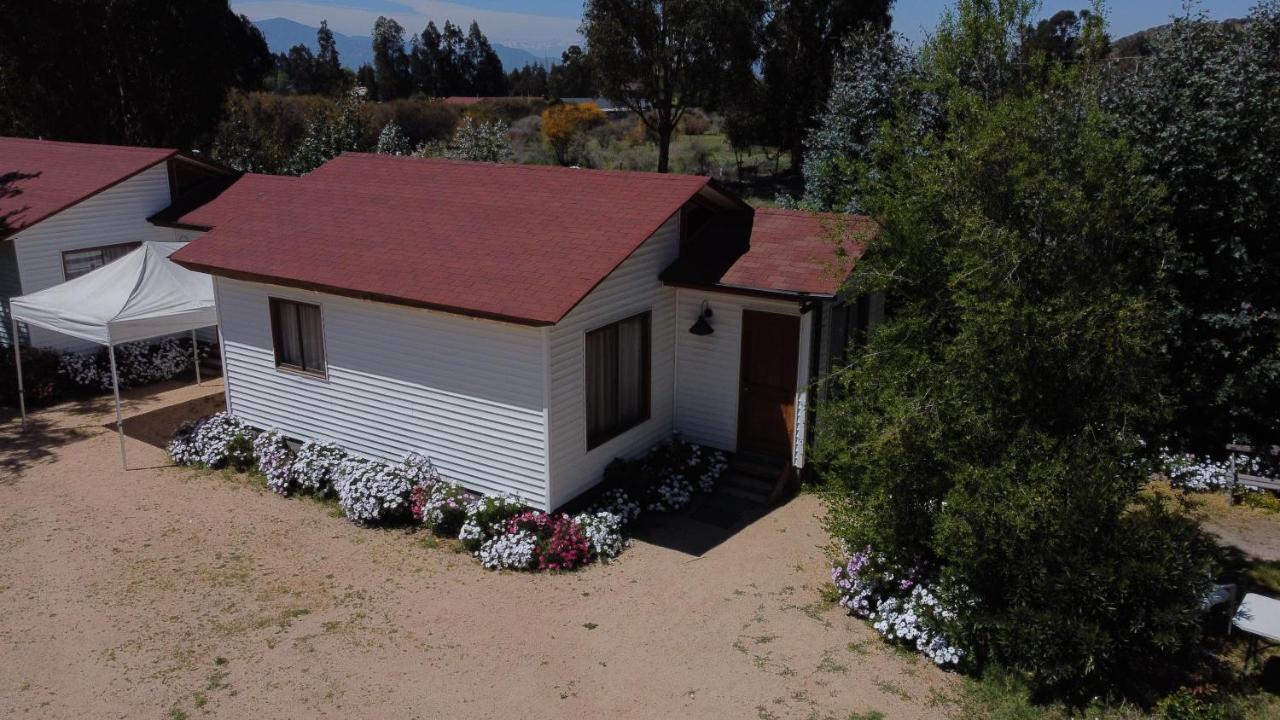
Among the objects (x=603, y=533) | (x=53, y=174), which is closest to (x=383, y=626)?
(x=603, y=533)

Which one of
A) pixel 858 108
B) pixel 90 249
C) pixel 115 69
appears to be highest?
pixel 115 69

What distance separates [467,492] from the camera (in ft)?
37.3

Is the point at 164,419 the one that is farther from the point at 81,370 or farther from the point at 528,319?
the point at 528,319

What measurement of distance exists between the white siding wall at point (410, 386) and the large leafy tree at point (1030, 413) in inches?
145

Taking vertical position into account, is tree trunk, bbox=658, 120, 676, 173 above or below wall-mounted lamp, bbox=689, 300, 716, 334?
above

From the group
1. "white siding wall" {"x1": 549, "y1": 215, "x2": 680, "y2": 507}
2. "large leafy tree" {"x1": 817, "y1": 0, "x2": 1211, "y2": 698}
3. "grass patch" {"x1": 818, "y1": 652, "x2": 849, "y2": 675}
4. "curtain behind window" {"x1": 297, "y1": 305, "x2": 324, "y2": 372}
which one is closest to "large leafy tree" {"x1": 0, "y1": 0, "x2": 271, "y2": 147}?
"curtain behind window" {"x1": 297, "y1": 305, "x2": 324, "y2": 372}

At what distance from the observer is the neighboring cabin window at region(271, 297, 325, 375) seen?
12523 millimetres

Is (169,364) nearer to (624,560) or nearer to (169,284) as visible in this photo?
(169,284)

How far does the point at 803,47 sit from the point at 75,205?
93.9 ft

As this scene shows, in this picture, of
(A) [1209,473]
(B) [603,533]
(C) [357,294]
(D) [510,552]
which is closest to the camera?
(D) [510,552]

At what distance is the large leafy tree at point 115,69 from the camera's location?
25.3 m

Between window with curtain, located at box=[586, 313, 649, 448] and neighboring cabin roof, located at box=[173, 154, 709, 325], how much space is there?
1155 millimetres

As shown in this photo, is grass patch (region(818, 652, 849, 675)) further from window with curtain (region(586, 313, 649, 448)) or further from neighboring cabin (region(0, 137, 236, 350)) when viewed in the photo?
neighboring cabin (region(0, 137, 236, 350))

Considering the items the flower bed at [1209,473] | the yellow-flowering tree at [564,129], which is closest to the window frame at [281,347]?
the flower bed at [1209,473]
